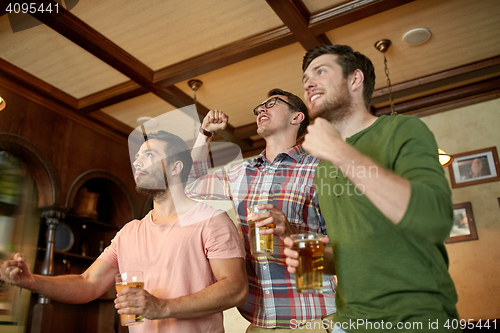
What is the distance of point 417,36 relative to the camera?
329 cm

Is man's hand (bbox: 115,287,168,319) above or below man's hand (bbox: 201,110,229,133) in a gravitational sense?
below

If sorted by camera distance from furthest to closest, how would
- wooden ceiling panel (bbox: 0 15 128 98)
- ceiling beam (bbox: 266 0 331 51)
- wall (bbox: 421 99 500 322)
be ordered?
1. wall (bbox: 421 99 500 322)
2. wooden ceiling panel (bbox: 0 15 128 98)
3. ceiling beam (bbox: 266 0 331 51)

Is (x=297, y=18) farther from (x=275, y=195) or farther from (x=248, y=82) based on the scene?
(x=275, y=195)

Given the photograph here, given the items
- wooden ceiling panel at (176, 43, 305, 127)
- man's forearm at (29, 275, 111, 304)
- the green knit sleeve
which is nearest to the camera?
the green knit sleeve

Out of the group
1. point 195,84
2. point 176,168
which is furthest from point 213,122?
point 195,84

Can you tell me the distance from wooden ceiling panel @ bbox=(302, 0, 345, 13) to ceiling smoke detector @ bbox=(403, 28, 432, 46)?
2.38 feet

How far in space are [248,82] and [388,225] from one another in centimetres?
298

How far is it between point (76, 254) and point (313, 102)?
141 inches

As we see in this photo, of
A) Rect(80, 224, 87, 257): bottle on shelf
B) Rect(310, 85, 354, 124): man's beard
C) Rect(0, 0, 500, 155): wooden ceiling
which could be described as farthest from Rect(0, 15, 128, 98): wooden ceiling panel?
Rect(310, 85, 354, 124): man's beard

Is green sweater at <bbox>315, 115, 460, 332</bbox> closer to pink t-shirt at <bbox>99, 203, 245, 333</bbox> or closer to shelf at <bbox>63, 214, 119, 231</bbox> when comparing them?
pink t-shirt at <bbox>99, 203, 245, 333</bbox>

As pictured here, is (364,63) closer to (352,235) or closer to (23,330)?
(352,235)

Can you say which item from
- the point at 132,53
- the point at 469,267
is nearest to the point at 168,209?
the point at 132,53

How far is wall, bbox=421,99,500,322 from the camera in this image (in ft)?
11.9

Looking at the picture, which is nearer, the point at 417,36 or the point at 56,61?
the point at 417,36
